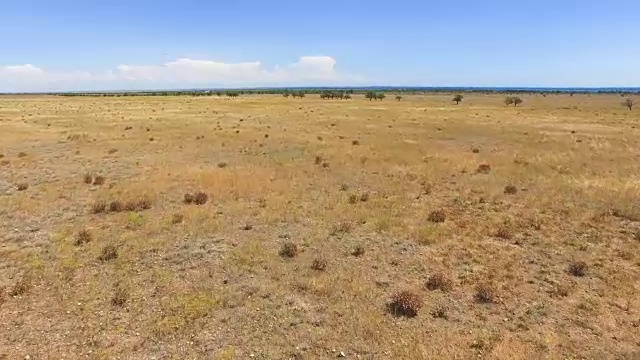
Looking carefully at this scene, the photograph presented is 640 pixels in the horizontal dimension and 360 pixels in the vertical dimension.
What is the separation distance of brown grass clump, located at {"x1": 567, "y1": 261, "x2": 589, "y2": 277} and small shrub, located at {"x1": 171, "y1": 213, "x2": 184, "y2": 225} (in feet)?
39.8

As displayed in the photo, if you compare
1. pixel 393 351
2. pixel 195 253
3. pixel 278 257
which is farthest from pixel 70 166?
pixel 393 351

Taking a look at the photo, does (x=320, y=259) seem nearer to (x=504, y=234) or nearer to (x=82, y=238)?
(x=504, y=234)

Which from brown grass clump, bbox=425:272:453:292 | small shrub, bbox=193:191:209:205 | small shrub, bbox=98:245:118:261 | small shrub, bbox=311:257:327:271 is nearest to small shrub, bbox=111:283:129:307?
small shrub, bbox=98:245:118:261

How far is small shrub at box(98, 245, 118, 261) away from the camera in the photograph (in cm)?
1237

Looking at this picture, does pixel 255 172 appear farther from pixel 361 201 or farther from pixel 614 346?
pixel 614 346

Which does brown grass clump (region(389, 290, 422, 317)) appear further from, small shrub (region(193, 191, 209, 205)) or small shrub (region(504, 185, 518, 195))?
small shrub (region(504, 185, 518, 195))

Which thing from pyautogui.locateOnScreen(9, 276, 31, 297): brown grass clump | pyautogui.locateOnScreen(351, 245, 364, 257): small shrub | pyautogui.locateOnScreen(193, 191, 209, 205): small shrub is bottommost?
pyautogui.locateOnScreen(351, 245, 364, 257): small shrub

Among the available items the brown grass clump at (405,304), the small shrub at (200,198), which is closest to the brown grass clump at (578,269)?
the brown grass clump at (405,304)

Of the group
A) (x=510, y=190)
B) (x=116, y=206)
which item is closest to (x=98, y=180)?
(x=116, y=206)

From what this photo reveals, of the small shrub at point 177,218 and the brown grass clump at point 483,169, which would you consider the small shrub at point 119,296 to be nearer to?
the small shrub at point 177,218

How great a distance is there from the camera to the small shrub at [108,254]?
487 inches

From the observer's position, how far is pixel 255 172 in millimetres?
24531

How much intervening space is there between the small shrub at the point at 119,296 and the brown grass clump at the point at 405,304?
585cm

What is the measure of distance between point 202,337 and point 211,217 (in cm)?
825
